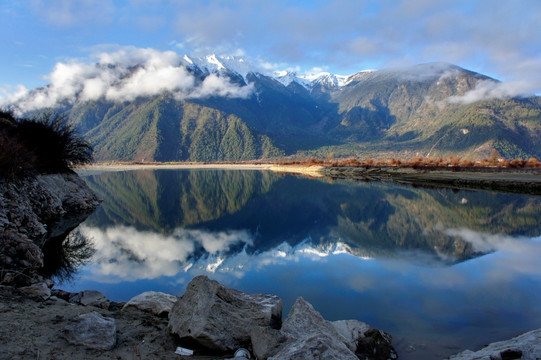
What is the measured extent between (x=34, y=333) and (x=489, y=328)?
27.7 feet

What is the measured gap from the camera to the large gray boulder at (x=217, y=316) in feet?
16.9

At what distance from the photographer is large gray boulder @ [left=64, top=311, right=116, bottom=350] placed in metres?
4.65

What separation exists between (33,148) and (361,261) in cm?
1895

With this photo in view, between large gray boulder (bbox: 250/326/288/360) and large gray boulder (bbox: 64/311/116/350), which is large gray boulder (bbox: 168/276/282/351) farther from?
large gray boulder (bbox: 64/311/116/350)

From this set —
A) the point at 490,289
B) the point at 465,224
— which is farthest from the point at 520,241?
the point at 490,289

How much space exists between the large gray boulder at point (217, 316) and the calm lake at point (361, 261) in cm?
229

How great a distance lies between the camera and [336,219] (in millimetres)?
22859

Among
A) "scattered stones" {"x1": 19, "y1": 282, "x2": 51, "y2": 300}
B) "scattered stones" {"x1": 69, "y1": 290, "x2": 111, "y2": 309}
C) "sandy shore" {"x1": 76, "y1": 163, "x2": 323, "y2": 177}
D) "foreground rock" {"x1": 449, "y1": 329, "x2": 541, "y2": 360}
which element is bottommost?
"scattered stones" {"x1": 69, "y1": 290, "x2": 111, "y2": 309}

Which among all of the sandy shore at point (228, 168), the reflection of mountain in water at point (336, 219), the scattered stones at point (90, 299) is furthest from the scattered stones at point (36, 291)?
the sandy shore at point (228, 168)

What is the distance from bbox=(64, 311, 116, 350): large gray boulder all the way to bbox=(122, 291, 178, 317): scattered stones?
1.63 metres

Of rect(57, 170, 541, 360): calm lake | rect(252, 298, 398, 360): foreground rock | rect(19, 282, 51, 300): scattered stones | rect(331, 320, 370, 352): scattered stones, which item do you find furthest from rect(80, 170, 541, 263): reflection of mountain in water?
rect(252, 298, 398, 360): foreground rock

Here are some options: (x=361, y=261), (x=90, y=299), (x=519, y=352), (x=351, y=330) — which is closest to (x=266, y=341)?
(x=351, y=330)

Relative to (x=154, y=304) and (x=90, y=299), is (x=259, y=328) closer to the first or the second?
(x=154, y=304)

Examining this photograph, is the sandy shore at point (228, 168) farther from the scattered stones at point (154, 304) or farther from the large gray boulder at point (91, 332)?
the large gray boulder at point (91, 332)
